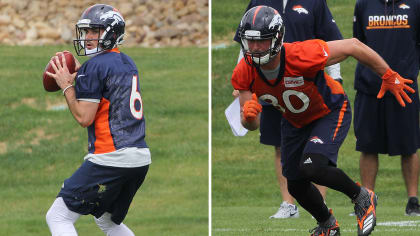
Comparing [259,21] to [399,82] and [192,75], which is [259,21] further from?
[192,75]

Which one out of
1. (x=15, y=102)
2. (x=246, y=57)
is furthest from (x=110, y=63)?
(x=15, y=102)

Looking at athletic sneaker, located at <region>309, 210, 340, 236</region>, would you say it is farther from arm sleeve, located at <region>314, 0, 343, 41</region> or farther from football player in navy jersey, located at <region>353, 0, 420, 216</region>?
arm sleeve, located at <region>314, 0, 343, 41</region>

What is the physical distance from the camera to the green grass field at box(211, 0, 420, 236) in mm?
7703

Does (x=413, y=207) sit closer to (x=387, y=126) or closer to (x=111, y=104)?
(x=387, y=126)

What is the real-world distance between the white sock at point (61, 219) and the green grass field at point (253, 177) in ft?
5.55

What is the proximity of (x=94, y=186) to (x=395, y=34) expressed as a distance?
362 cm

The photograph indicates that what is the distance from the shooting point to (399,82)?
655 cm

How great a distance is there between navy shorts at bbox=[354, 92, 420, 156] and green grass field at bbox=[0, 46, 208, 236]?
233cm

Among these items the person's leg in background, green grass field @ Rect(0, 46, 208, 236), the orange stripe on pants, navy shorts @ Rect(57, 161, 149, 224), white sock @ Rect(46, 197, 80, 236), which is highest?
the orange stripe on pants

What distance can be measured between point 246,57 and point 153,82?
29.6ft

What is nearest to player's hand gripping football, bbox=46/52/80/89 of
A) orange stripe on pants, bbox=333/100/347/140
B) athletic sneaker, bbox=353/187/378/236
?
orange stripe on pants, bbox=333/100/347/140

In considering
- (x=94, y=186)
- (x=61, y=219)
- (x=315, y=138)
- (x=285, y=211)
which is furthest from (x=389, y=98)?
(x=61, y=219)

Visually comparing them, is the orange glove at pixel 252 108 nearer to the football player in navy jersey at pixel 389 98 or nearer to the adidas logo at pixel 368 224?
the adidas logo at pixel 368 224

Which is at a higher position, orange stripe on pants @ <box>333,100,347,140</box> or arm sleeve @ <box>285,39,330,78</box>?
arm sleeve @ <box>285,39,330,78</box>
